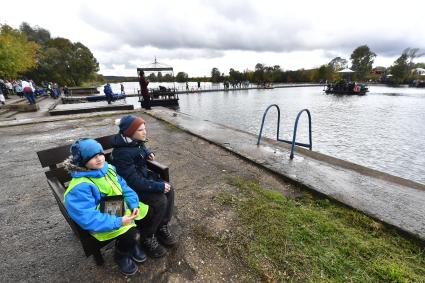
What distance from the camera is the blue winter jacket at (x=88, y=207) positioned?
177 cm

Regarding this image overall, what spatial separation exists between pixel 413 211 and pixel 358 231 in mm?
1033

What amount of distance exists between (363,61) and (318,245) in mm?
102654

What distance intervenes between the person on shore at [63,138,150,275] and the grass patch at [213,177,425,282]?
987mm

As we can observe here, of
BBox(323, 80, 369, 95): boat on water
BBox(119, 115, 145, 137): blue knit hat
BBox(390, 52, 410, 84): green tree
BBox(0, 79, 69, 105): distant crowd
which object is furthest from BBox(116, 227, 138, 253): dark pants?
BBox(390, 52, 410, 84): green tree

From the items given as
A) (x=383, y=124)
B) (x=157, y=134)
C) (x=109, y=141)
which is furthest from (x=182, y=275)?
(x=383, y=124)

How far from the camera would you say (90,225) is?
180 centimetres

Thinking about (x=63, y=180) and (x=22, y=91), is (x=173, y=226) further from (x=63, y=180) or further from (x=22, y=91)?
→ (x=22, y=91)

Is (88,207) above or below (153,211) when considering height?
above

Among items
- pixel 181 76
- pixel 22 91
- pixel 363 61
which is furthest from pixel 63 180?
pixel 363 61

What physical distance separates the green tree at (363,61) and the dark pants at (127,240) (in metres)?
99.5

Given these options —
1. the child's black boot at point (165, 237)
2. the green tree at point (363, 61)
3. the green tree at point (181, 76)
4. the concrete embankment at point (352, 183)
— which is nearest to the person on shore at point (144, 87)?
the concrete embankment at point (352, 183)

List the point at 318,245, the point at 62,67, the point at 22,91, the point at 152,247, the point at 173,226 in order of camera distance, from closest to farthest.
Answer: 1. the point at 152,247
2. the point at 318,245
3. the point at 173,226
4. the point at 22,91
5. the point at 62,67

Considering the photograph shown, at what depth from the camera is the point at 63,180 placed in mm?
2469

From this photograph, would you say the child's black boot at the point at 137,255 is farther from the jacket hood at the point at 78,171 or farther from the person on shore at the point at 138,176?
the jacket hood at the point at 78,171
